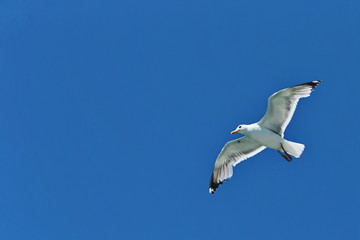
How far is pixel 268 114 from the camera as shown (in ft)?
40.3

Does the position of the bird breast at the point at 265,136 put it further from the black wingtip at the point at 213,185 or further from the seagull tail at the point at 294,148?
the black wingtip at the point at 213,185

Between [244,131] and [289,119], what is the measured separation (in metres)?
1.00

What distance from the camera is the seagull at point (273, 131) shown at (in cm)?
1198

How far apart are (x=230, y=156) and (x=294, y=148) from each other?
1.77 meters

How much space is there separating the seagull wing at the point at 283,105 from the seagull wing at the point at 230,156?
2.45 feet

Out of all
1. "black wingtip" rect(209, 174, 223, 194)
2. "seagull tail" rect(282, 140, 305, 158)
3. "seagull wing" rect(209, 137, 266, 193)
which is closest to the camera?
"seagull tail" rect(282, 140, 305, 158)

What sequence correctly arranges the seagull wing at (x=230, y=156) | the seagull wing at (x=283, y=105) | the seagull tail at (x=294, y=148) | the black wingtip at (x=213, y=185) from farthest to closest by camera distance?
the black wingtip at (x=213, y=185), the seagull wing at (x=230, y=156), the seagull tail at (x=294, y=148), the seagull wing at (x=283, y=105)

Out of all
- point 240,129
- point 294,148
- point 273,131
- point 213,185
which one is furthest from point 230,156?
point 294,148

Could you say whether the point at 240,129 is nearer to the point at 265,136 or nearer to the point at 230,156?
the point at 265,136

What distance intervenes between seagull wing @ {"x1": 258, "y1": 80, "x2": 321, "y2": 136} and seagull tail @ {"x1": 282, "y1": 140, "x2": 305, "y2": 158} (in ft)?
1.17

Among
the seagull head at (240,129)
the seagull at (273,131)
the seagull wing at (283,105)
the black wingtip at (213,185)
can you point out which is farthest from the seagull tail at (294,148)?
the black wingtip at (213,185)

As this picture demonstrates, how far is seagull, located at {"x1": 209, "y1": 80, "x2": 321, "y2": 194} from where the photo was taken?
39.3ft

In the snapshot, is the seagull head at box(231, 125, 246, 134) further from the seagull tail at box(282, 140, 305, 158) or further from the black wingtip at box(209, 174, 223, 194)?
the black wingtip at box(209, 174, 223, 194)

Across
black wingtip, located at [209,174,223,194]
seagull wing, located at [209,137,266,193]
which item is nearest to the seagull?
seagull wing, located at [209,137,266,193]
